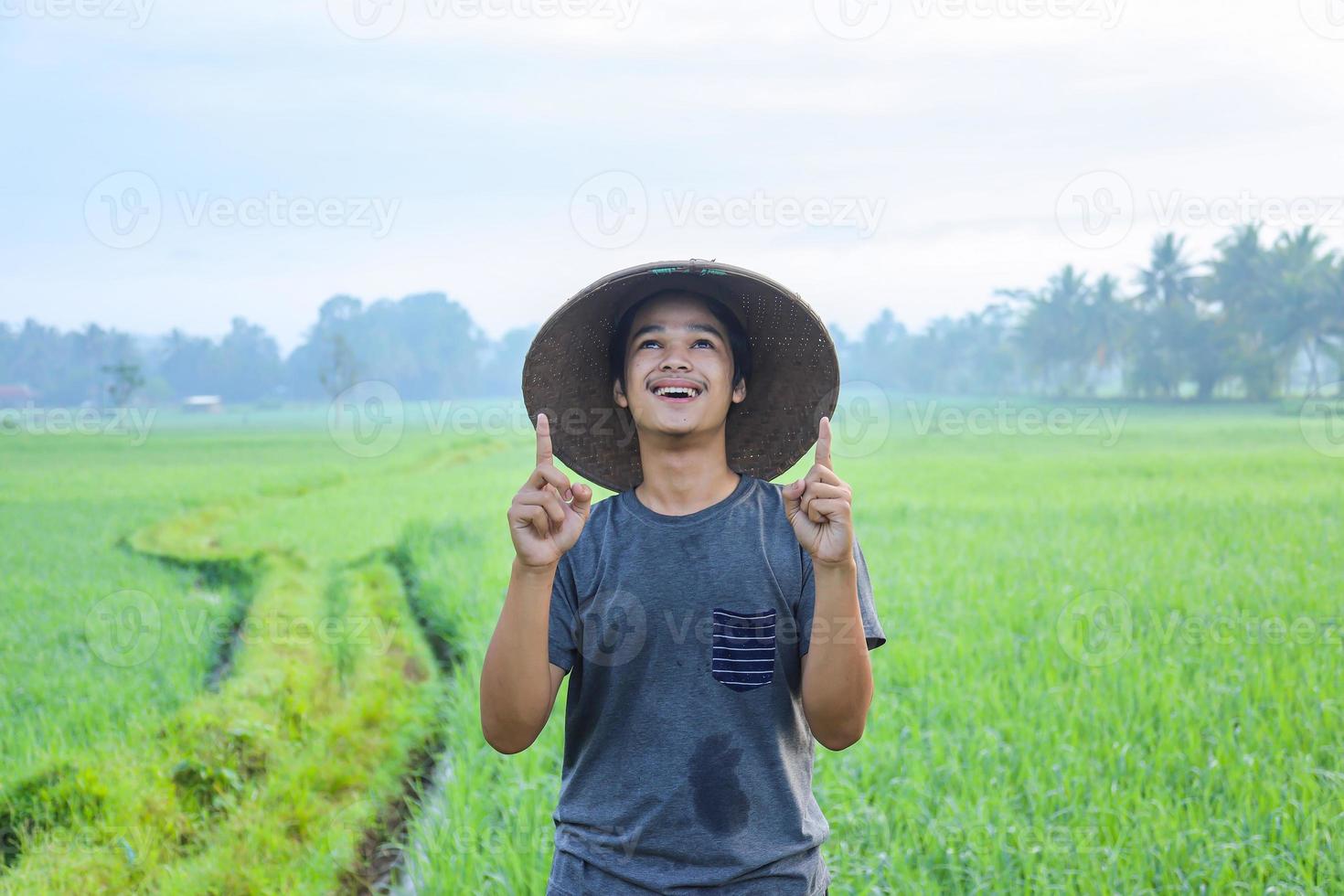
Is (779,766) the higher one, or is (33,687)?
(779,766)

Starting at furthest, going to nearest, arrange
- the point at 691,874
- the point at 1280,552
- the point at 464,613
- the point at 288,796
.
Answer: the point at 1280,552, the point at 464,613, the point at 288,796, the point at 691,874

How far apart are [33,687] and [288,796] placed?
1.92 metres

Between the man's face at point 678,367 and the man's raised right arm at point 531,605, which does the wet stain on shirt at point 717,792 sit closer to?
the man's raised right arm at point 531,605

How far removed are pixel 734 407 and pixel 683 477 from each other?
43 cm

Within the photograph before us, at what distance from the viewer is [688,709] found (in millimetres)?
1656

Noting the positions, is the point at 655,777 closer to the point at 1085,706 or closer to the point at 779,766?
the point at 779,766

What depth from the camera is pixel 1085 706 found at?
436 cm

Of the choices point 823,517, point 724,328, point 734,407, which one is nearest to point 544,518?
point 823,517

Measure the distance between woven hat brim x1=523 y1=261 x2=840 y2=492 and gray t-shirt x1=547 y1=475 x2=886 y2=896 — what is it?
1.25ft

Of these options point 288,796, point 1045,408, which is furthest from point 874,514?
point 1045,408

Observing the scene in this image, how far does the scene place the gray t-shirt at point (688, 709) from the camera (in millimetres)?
1604

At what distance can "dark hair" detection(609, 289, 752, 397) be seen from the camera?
1.92 meters

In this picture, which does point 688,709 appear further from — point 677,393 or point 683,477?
point 677,393

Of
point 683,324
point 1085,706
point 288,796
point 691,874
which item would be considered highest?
point 683,324
